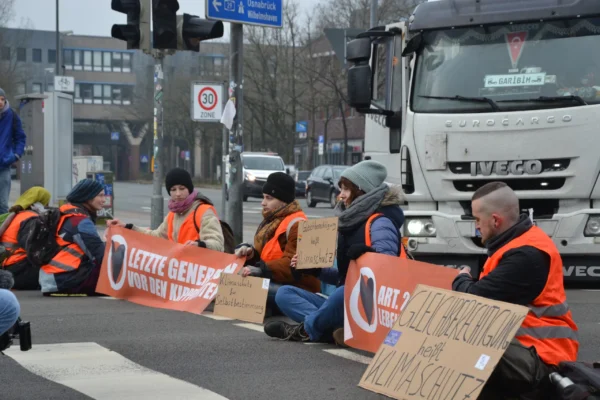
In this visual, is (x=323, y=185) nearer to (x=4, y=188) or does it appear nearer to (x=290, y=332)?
(x=4, y=188)

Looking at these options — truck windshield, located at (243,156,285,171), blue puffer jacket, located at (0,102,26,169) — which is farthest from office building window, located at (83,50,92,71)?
blue puffer jacket, located at (0,102,26,169)

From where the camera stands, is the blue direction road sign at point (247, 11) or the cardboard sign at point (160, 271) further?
the blue direction road sign at point (247, 11)

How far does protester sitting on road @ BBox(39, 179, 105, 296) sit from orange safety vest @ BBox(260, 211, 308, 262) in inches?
93.2

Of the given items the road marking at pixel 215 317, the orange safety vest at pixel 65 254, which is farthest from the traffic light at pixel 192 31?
the road marking at pixel 215 317

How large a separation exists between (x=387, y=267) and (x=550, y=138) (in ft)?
13.4

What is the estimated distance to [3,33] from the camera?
8694cm

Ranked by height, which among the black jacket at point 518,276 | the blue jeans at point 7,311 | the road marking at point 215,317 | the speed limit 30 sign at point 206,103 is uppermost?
the speed limit 30 sign at point 206,103

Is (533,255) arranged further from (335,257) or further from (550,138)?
(550,138)

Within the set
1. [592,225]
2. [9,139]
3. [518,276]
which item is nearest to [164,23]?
[9,139]

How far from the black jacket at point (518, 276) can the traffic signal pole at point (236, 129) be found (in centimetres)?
908

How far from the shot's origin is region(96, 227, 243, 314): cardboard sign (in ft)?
32.7

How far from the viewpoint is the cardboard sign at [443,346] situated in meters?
5.37

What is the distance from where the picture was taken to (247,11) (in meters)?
13.9

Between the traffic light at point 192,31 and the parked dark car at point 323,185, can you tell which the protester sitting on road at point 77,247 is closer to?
the traffic light at point 192,31
